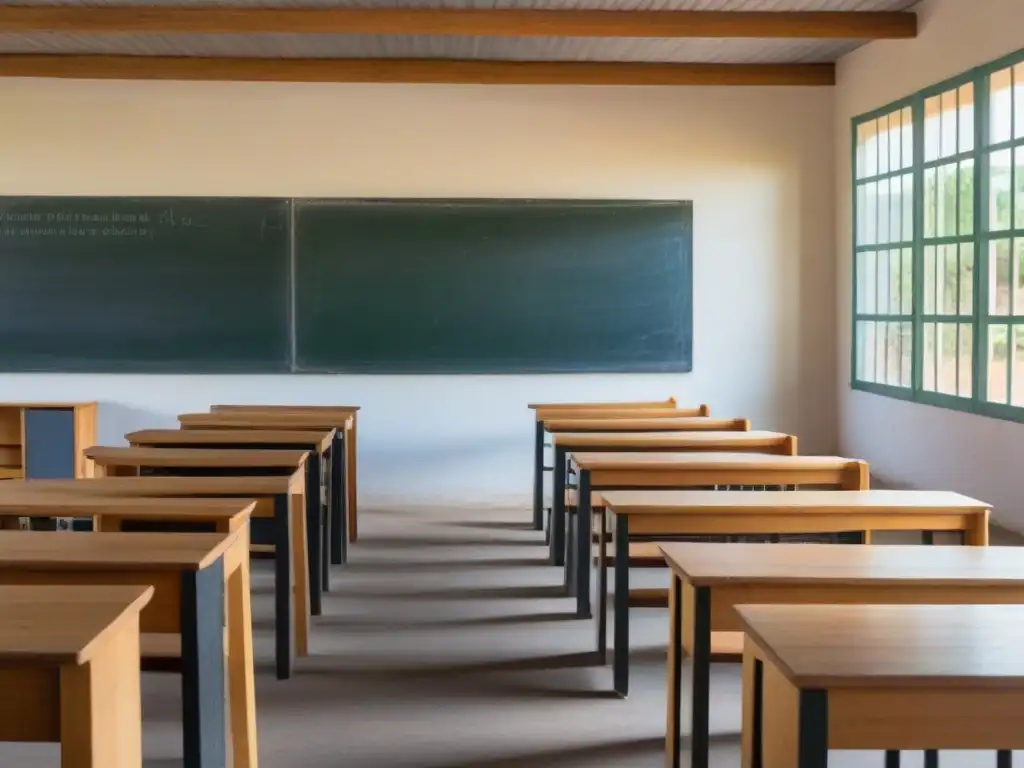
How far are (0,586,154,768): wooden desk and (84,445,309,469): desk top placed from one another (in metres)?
2.35

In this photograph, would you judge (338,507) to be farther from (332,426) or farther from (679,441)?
(679,441)

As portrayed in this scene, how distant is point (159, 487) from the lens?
3543 millimetres

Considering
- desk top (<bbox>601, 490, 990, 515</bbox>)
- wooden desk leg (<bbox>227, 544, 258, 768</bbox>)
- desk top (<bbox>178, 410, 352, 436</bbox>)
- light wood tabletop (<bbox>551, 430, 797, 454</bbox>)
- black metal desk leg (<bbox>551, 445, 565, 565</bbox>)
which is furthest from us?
desk top (<bbox>178, 410, 352, 436</bbox>)

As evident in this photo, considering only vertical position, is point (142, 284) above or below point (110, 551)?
above

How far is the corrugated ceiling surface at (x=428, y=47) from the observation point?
288 inches

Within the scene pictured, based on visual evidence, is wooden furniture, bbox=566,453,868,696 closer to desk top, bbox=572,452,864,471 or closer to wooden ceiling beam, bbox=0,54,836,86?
desk top, bbox=572,452,864,471

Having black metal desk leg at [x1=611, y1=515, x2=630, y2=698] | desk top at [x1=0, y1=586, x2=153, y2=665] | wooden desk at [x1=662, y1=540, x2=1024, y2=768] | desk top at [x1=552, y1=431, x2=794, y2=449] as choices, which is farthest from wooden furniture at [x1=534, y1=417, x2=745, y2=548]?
desk top at [x1=0, y1=586, x2=153, y2=665]

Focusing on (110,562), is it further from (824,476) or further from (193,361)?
(193,361)

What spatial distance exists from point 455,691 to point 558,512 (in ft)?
5.42

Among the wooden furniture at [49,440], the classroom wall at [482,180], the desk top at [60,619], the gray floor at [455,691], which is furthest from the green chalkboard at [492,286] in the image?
the desk top at [60,619]

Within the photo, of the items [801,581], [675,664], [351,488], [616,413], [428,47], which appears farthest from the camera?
[428,47]

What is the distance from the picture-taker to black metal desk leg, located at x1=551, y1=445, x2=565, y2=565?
4.92 m

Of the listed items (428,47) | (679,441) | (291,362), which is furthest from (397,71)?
(679,441)

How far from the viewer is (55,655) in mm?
1625
